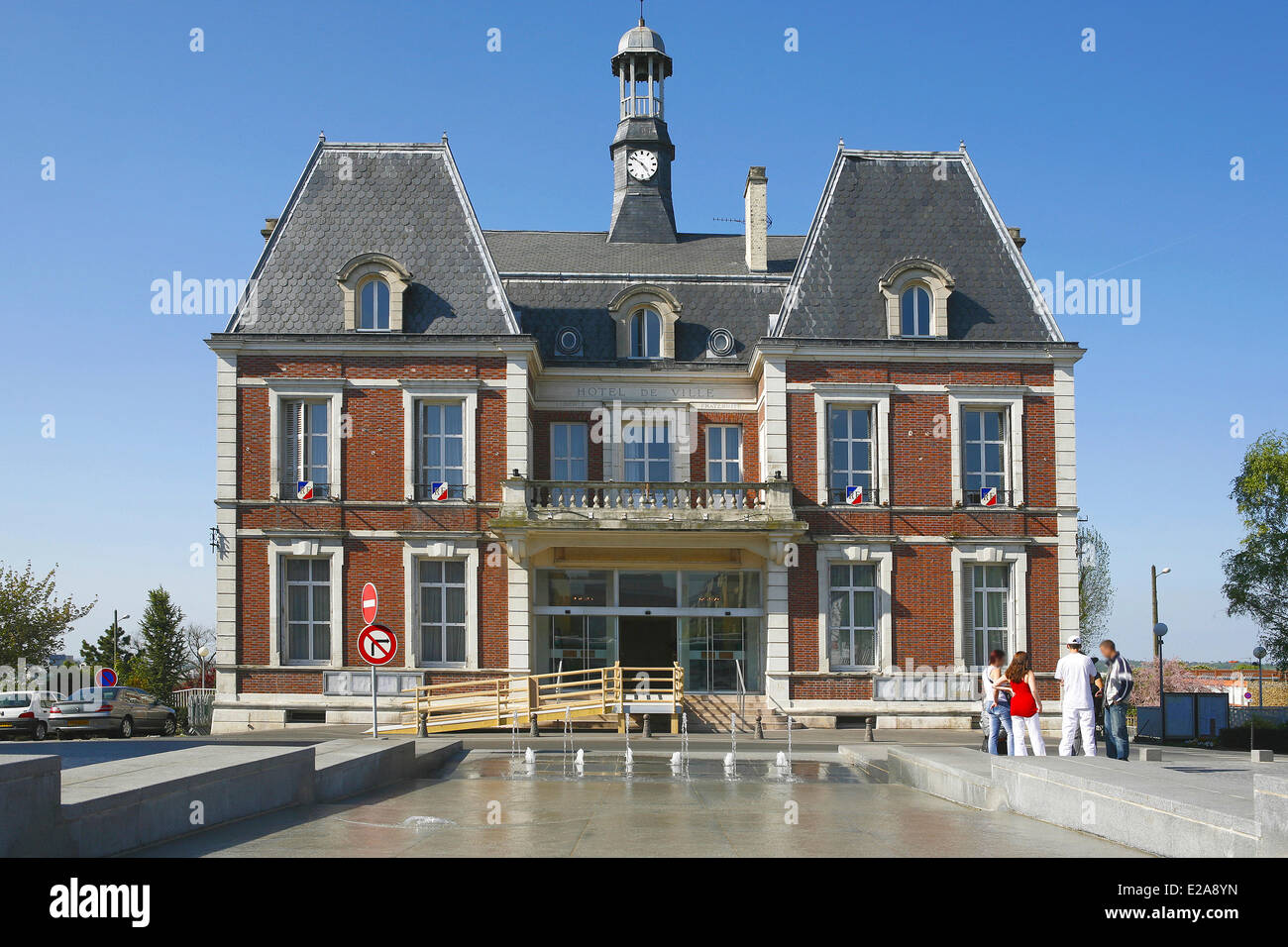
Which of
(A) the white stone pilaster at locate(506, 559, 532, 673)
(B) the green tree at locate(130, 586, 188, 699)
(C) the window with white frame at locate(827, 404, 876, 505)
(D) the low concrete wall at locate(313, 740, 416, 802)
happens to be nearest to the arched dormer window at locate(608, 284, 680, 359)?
(C) the window with white frame at locate(827, 404, 876, 505)

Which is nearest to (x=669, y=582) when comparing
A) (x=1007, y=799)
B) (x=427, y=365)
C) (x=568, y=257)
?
(x=427, y=365)

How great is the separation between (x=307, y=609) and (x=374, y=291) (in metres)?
7.66

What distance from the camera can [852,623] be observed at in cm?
2930

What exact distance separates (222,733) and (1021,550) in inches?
751

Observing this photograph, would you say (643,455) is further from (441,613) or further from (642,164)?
(642,164)

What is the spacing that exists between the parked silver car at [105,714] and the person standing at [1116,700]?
25023 mm

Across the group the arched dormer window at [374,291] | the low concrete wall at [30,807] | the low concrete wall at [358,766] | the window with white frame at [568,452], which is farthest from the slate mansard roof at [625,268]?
the low concrete wall at [30,807]

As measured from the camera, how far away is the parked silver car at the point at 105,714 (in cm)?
3145

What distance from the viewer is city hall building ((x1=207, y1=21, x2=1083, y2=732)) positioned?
2870 centimetres

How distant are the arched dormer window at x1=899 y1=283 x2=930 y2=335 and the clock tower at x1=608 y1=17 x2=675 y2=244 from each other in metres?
9.23

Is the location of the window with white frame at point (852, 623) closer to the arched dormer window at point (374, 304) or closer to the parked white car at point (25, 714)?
the arched dormer window at point (374, 304)

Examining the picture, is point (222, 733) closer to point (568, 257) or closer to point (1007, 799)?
point (568, 257)

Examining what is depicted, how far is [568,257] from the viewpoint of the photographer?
3478 centimetres

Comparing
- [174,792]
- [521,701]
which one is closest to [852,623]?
[521,701]
